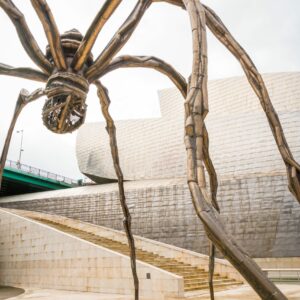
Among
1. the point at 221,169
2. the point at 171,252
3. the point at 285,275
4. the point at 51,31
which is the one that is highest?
the point at 221,169

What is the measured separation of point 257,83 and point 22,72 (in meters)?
1.87

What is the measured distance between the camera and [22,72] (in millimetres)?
3029

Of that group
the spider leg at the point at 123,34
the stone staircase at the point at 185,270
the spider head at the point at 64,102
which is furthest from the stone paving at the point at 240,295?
the spider leg at the point at 123,34

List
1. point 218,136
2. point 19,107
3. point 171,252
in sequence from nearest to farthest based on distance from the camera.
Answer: point 19,107 < point 171,252 < point 218,136

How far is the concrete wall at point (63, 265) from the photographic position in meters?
9.48

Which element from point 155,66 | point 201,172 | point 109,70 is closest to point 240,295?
point 155,66

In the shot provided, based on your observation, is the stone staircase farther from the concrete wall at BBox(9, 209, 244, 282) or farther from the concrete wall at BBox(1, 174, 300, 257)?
the concrete wall at BBox(1, 174, 300, 257)

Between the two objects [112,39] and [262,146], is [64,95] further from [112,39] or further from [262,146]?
[262,146]

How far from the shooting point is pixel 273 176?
1673 centimetres

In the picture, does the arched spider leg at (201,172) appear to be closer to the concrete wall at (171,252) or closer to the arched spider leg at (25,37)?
the arched spider leg at (25,37)

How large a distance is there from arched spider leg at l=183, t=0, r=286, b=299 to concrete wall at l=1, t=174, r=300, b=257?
15.1 m

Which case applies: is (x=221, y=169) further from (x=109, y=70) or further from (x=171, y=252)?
(x=109, y=70)

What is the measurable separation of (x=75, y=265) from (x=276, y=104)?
51.5 feet

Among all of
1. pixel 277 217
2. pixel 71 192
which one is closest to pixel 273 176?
pixel 277 217
